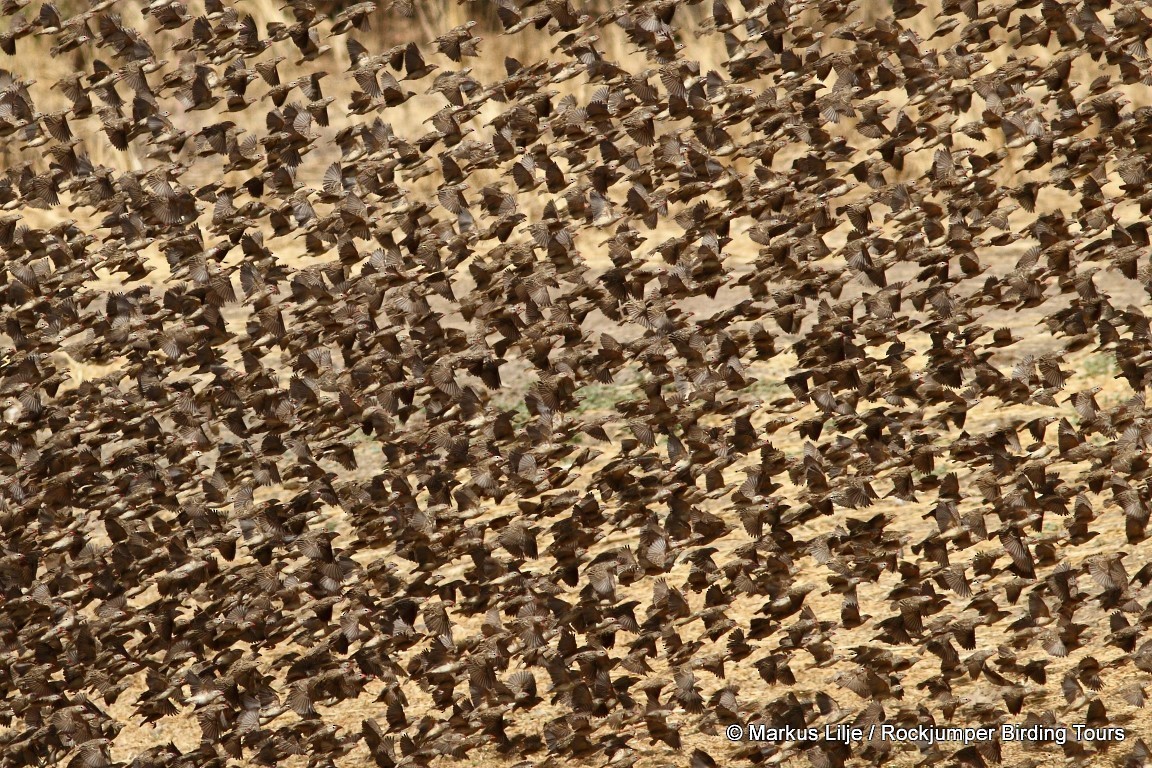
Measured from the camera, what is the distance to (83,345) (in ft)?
11.3

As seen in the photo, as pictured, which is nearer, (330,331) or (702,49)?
(330,331)

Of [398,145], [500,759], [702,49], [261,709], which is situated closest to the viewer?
[398,145]

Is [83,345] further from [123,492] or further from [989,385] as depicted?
[989,385]

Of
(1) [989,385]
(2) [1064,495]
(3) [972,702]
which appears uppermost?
(1) [989,385]

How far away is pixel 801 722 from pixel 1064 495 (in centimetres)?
98

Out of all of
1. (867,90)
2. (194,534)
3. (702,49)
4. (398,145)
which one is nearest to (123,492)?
(194,534)

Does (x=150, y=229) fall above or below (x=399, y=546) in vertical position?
above

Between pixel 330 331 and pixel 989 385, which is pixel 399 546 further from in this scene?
pixel 989 385

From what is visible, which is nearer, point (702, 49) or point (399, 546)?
point (399, 546)

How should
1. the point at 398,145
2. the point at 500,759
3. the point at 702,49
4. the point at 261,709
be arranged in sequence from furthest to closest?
1. the point at 702,49
2. the point at 500,759
3. the point at 261,709
4. the point at 398,145

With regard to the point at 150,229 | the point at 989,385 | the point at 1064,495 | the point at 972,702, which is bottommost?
the point at 972,702

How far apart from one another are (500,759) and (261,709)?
90 cm

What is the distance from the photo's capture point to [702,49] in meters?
10.8

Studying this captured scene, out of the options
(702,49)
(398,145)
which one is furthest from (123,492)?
(702,49)
